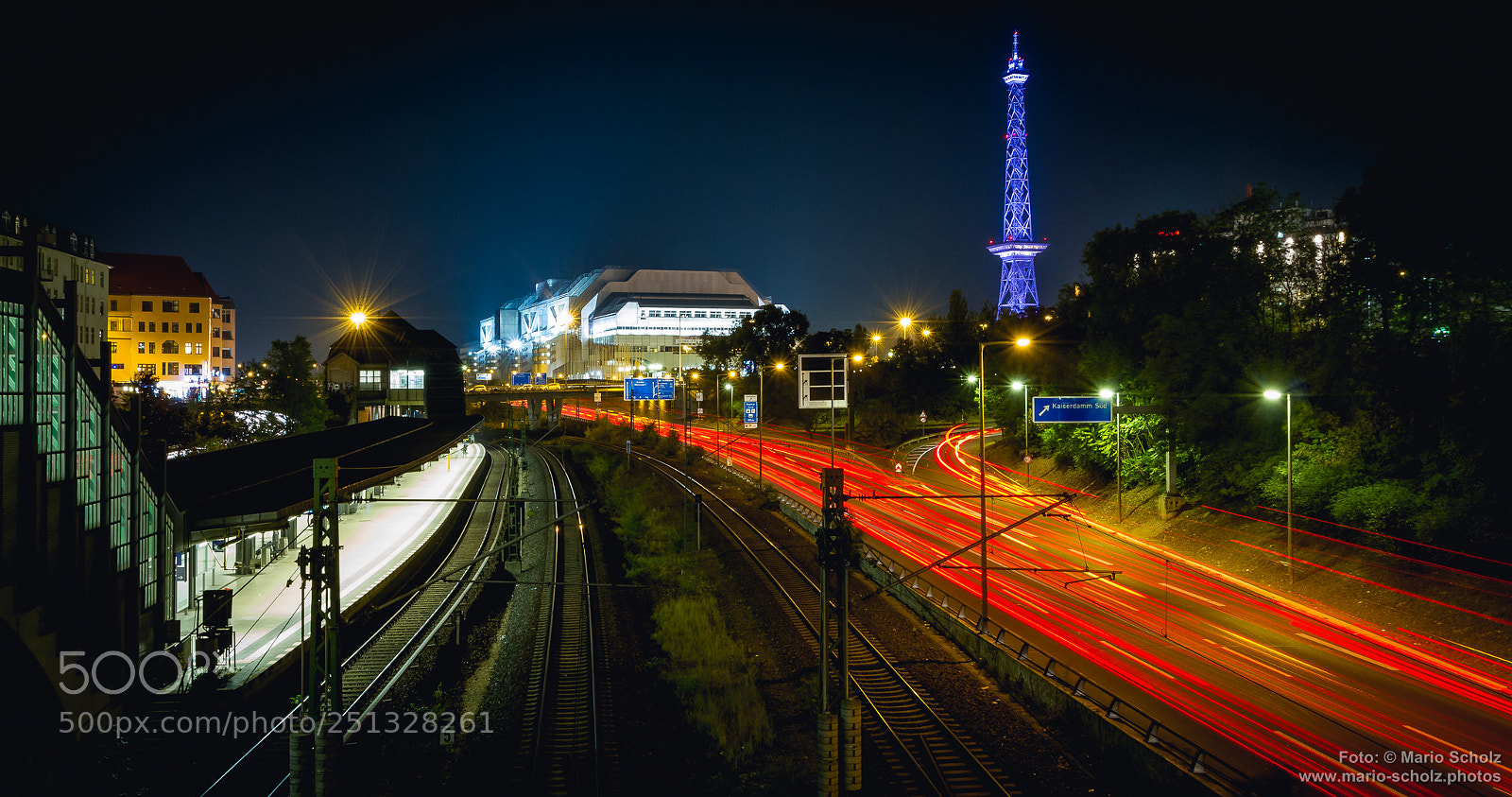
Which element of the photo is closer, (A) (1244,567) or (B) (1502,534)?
(B) (1502,534)

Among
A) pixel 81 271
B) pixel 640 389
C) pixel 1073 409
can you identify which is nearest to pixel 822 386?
pixel 1073 409

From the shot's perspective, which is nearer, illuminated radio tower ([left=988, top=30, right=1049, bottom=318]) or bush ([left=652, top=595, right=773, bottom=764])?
bush ([left=652, top=595, right=773, bottom=764])

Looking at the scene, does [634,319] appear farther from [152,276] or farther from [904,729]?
[904,729]

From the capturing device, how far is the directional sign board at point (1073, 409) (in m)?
24.2

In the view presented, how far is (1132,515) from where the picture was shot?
3133 cm

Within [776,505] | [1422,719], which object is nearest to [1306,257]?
[1422,719]

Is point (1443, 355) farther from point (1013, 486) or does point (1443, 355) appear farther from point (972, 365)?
point (972, 365)

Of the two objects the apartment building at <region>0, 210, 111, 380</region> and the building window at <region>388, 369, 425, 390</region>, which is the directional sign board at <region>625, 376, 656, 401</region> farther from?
the apartment building at <region>0, 210, 111, 380</region>

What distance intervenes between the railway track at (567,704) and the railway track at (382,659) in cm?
237

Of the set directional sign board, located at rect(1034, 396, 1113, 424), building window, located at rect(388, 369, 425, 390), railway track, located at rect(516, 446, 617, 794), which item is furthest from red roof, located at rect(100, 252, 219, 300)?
directional sign board, located at rect(1034, 396, 1113, 424)

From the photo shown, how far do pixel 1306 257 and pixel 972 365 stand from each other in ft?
99.8

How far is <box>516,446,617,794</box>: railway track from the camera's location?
12461mm

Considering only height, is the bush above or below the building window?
below

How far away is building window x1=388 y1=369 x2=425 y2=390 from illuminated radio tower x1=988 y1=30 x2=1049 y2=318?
56.9 metres
